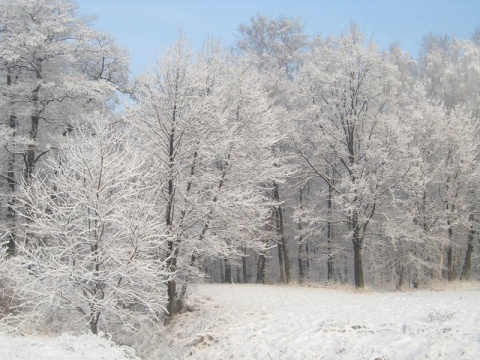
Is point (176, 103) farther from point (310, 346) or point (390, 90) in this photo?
point (390, 90)

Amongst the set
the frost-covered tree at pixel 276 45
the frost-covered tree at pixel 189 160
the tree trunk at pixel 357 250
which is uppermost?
the frost-covered tree at pixel 276 45

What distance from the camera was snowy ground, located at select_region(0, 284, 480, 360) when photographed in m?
7.06

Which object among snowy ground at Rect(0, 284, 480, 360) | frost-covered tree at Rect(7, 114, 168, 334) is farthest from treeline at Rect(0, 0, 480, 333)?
snowy ground at Rect(0, 284, 480, 360)

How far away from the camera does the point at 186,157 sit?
41.0ft

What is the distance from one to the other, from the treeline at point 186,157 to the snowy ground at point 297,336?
1.12 meters

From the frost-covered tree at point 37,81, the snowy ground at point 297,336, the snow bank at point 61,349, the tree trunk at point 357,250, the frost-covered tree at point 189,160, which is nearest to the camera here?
the snow bank at point 61,349

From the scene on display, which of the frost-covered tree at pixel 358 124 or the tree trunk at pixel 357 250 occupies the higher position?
the frost-covered tree at pixel 358 124

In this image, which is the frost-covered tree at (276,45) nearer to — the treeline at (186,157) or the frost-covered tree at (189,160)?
the treeline at (186,157)

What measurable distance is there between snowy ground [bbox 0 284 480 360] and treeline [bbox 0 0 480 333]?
3.67ft

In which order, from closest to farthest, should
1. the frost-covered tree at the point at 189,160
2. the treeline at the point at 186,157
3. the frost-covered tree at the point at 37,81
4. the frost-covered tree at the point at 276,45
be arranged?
the treeline at the point at 186,157
the frost-covered tree at the point at 189,160
the frost-covered tree at the point at 37,81
the frost-covered tree at the point at 276,45

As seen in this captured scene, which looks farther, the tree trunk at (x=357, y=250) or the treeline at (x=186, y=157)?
the tree trunk at (x=357, y=250)

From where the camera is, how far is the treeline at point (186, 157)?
31.8 feet

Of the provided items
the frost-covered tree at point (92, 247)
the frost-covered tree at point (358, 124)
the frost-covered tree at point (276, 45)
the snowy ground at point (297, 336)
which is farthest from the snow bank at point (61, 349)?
the frost-covered tree at point (276, 45)

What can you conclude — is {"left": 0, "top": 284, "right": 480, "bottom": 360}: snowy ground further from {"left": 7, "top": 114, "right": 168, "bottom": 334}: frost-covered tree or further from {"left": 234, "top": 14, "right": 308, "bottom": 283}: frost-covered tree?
{"left": 234, "top": 14, "right": 308, "bottom": 283}: frost-covered tree
